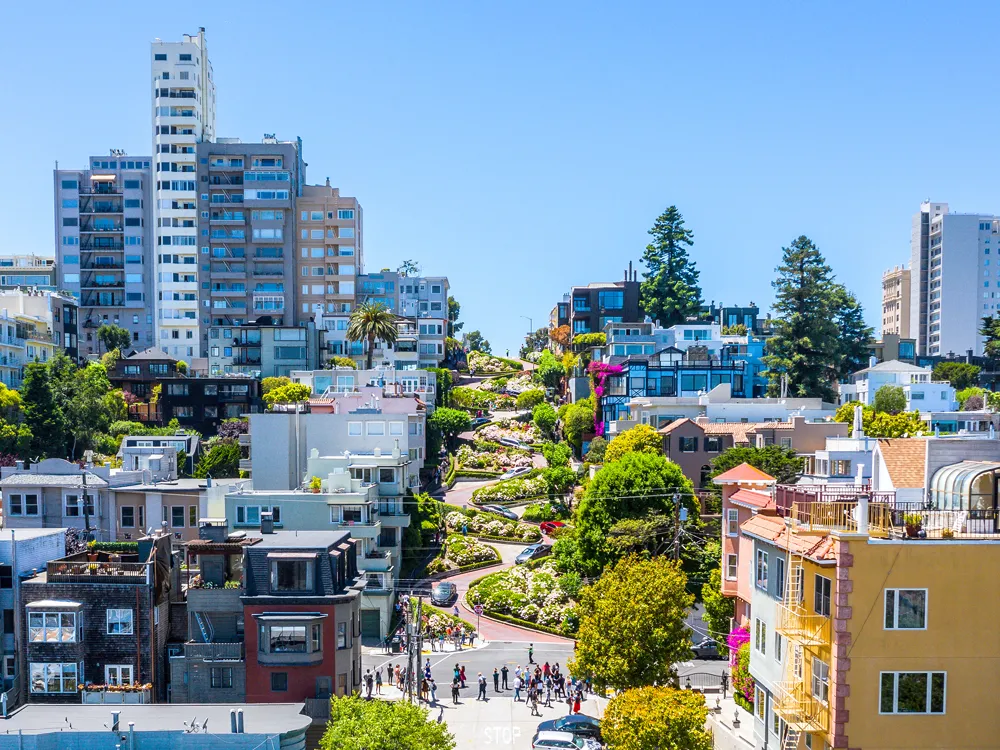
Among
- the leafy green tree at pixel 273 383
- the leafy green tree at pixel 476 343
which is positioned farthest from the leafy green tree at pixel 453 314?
the leafy green tree at pixel 273 383

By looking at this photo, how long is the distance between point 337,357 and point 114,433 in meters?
31.1

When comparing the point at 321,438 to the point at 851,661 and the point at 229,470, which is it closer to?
the point at 229,470

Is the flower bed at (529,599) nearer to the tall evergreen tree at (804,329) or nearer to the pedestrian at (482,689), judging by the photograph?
the pedestrian at (482,689)

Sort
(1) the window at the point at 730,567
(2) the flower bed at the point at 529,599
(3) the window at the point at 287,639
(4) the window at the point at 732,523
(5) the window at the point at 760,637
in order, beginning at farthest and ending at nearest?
(2) the flower bed at the point at 529,599 → (1) the window at the point at 730,567 → (4) the window at the point at 732,523 → (3) the window at the point at 287,639 → (5) the window at the point at 760,637

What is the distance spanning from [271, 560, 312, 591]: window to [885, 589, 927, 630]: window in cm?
2446

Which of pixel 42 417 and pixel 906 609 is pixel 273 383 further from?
pixel 906 609

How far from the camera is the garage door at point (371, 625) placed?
59.8 m

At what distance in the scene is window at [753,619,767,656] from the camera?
1332 inches

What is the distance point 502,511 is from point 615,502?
20292 millimetres

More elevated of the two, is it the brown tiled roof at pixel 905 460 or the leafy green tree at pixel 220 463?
the brown tiled roof at pixel 905 460

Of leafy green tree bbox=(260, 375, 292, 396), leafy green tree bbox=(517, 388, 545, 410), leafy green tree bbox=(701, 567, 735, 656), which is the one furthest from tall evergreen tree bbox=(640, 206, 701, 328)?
leafy green tree bbox=(701, 567, 735, 656)

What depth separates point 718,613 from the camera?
160 feet

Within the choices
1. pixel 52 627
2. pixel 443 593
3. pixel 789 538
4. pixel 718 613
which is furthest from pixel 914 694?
pixel 443 593

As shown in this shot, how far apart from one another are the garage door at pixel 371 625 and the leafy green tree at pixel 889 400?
52171 millimetres
